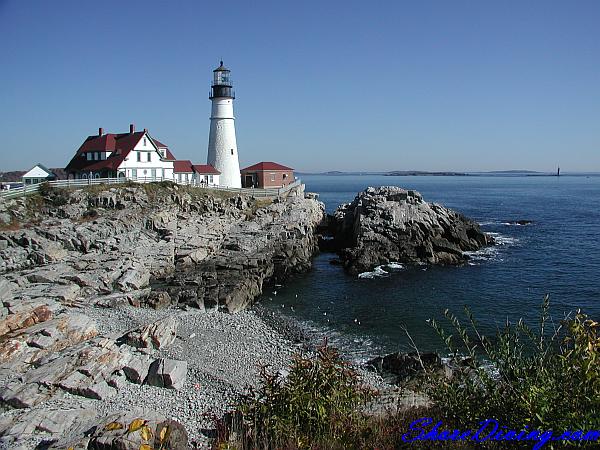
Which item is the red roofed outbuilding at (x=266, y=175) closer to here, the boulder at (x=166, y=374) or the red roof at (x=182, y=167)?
the red roof at (x=182, y=167)

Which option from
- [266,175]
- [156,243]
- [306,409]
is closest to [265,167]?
[266,175]

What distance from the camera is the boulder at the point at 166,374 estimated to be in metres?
16.9

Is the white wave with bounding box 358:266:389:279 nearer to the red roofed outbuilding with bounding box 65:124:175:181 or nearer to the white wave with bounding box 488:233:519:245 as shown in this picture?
the white wave with bounding box 488:233:519:245

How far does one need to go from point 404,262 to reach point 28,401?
29.1m

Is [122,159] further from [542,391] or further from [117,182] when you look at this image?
[542,391]

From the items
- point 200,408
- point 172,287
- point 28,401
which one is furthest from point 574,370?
point 172,287

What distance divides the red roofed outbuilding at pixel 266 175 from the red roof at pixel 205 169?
19.2 feet

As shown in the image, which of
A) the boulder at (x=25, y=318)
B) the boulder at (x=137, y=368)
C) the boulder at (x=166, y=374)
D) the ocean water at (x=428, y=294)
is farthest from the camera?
the ocean water at (x=428, y=294)

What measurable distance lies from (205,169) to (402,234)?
71.0ft

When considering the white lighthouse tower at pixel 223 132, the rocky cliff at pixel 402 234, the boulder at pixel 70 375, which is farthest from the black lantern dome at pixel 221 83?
the boulder at pixel 70 375

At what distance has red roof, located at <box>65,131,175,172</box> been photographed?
144ft

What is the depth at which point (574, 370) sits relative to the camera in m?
5.97

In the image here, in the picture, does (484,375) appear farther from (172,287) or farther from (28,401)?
(172,287)

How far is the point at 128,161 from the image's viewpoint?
143ft
